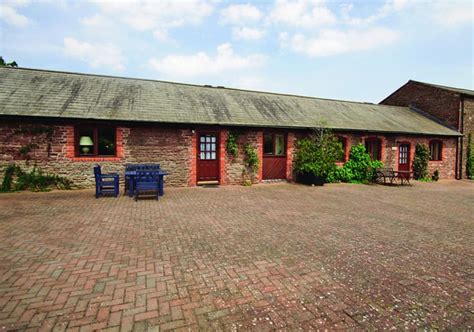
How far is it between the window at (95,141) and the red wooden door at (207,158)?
373 centimetres

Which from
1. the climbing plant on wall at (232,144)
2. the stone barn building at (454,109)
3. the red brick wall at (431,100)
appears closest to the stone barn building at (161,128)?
the climbing plant on wall at (232,144)

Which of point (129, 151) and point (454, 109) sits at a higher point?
point (454, 109)

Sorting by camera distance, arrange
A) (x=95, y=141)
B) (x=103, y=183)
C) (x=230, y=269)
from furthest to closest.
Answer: (x=95, y=141), (x=103, y=183), (x=230, y=269)

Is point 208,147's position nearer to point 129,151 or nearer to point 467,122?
point 129,151

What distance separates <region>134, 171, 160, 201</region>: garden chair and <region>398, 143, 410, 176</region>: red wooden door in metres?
15.1

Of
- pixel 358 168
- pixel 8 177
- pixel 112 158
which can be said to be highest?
pixel 112 158

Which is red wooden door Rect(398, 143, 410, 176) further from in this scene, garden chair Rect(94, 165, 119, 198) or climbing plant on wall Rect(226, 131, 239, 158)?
garden chair Rect(94, 165, 119, 198)

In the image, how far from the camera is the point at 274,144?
43.3 feet

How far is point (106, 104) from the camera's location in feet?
35.6

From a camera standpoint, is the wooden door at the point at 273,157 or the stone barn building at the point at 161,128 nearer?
the stone barn building at the point at 161,128

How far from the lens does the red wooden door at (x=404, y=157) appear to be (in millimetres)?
16016

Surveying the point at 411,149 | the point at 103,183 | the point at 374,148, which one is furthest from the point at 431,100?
the point at 103,183

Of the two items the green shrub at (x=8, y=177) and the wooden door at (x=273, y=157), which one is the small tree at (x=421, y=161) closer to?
the wooden door at (x=273, y=157)

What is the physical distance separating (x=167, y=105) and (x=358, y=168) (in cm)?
1090
